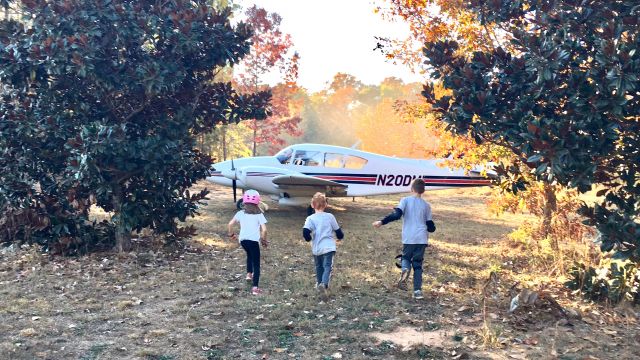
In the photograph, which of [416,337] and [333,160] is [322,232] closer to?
[416,337]

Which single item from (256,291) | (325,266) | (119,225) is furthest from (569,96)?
(119,225)

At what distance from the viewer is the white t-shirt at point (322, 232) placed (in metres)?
7.57

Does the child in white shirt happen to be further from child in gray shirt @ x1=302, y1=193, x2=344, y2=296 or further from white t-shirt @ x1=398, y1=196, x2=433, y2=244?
Answer: white t-shirt @ x1=398, y1=196, x2=433, y2=244

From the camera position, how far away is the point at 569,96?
19.3 ft

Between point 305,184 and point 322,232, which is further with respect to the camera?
point 305,184

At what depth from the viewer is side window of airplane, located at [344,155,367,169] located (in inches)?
692

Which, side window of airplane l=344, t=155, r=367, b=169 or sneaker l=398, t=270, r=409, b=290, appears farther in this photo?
side window of airplane l=344, t=155, r=367, b=169

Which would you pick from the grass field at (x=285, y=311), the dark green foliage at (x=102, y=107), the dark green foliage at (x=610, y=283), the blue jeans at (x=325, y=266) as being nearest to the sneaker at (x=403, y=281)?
the grass field at (x=285, y=311)

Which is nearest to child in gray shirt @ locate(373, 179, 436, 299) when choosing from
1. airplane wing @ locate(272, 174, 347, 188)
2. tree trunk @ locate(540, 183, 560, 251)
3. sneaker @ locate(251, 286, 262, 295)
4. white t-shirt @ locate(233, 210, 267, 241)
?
white t-shirt @ locate(233, 210, 267, 241)

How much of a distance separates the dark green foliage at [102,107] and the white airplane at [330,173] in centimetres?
573

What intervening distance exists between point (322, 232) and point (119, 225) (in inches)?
188

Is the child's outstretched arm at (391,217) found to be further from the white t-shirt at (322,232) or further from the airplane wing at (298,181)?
the airplane wing at (298,181)

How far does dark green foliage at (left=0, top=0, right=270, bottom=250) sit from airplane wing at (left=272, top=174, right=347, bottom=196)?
5.07 m

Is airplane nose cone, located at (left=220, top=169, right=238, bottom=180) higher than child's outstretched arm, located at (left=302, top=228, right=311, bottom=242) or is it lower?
higher
